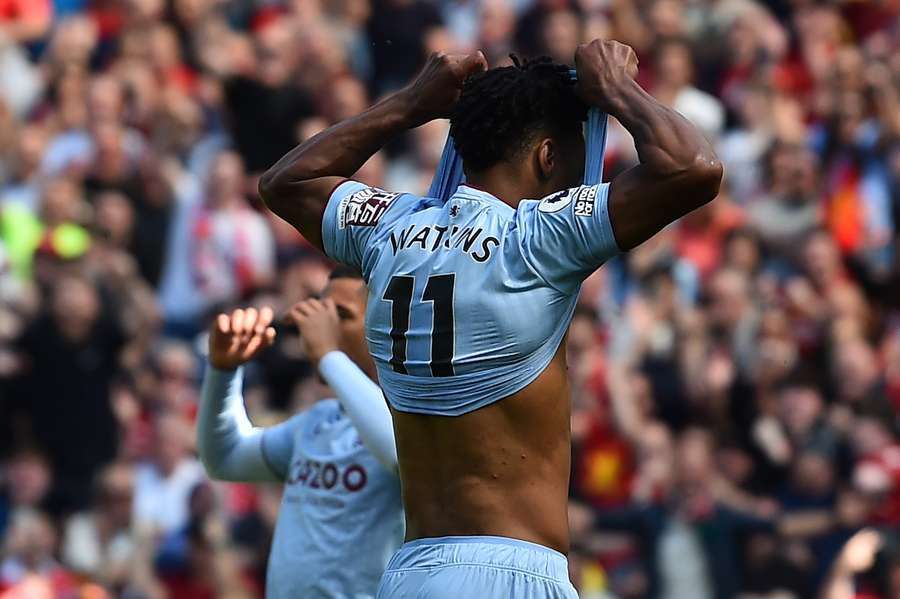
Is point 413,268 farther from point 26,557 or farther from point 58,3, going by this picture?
point 58,3

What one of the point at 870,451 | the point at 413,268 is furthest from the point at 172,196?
the point at 413,268

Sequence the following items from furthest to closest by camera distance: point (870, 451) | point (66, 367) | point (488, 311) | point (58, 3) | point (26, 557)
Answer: point (58, 3), point (66, 367), point (26, 557), point (870, 451), point (488, 311)

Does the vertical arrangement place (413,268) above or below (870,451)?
above

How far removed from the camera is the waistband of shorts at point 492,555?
15.1 feet

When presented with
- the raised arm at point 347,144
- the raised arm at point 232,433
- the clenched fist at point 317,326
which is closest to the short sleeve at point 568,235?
the raised arm at point 347,144

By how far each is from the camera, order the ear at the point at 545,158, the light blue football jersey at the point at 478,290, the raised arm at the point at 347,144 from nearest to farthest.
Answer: the light blue football jersey at the point at 478,290 < the ear at the point at 545,158 < the raised arm at the point at 347,144

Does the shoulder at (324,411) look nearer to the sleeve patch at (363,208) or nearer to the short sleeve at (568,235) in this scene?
the sleeve patch at (363,208)

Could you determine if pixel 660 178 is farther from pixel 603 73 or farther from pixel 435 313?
pixel 435 313

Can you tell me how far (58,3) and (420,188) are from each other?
4.40 m

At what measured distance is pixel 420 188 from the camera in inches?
513

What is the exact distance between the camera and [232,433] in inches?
254

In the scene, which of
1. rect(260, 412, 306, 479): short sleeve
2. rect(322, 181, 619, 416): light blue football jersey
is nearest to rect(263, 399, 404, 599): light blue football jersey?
rect(260, 412, 306, 479): short sleeve

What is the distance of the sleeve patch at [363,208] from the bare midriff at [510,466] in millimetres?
620

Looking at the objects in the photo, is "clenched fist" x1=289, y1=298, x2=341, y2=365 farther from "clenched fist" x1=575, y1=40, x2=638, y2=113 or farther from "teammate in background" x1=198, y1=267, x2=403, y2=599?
"clenched fist" x1=575, y1=40, x2=638, y2=113
